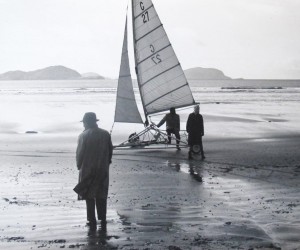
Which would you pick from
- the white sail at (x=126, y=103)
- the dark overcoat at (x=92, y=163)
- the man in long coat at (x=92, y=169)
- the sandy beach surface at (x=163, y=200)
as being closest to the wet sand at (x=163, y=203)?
the sandy beach surface at (x=163, y=200)

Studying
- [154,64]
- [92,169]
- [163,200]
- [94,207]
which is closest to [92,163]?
[92,169]

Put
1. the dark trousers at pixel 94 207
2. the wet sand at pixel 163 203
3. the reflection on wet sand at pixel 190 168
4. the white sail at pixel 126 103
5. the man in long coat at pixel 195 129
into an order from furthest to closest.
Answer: the white sail at pixel 126 103 → the man in long coat at pixel 195 129 → the reflection on wet sand at pixel 190 168 → the dark trousers at pixel 94 207 → the wet sand at pixel 163 203

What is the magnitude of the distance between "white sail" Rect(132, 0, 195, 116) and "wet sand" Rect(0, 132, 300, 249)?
3869mm

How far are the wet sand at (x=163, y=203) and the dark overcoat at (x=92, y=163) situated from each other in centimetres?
55

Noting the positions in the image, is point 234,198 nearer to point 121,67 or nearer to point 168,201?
point 168,201

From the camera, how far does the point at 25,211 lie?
27.2ft

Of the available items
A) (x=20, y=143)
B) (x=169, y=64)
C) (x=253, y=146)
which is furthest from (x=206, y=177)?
(x=20, y=143)

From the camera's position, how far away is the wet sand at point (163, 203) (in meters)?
6.59

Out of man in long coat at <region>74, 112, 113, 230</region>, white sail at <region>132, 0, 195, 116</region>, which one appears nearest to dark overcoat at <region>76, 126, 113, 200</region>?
man in long coat at <region>74, 112, 113, 230</region>

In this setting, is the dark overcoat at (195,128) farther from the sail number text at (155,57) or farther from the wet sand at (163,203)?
the sail number text at (155,57)

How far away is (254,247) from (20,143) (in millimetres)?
15757

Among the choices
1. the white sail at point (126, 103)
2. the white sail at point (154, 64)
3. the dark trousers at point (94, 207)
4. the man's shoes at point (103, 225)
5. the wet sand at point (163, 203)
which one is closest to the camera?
the wet sand at point (163, 203)

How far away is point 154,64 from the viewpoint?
Answer: 1972cm

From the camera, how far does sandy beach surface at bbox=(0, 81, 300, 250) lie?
6.62 m
